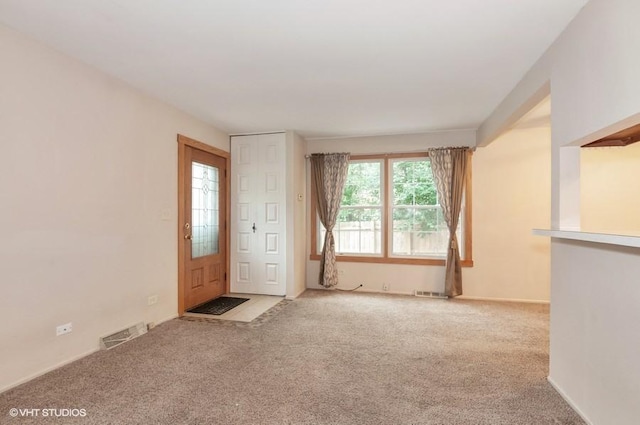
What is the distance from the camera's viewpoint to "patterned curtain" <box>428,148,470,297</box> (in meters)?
4.61

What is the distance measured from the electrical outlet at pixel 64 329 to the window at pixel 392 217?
3.34 meters

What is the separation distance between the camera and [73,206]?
2.63 m

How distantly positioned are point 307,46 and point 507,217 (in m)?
3.80

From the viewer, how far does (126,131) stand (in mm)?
3148

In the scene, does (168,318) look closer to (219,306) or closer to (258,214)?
(219,306)

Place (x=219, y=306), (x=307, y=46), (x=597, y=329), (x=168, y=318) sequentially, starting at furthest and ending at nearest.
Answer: (x=219, y=306)
(x=168, y=318)
(x=307, y=46)
(x=597, y=329)

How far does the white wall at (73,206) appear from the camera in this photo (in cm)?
223

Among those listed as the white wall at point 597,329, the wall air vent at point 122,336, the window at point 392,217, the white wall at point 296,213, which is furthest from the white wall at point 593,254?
the wall air vent at point 122,336

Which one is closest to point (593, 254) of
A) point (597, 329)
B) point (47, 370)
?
point (597, 329)

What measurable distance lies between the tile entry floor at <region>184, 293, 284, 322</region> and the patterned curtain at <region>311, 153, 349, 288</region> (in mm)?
869

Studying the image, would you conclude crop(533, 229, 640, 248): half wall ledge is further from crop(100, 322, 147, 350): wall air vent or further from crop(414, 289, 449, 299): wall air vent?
crop(100, 322, 147, 350): wall air vent

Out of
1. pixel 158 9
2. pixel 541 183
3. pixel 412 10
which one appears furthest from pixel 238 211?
pixel 541 183

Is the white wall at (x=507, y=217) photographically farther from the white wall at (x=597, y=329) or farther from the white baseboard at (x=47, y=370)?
the white baseboard at (x=47, y=370)

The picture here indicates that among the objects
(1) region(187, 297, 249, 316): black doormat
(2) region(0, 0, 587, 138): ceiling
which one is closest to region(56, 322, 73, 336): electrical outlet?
(1) region(187, 297, 249, 316): black doormat
